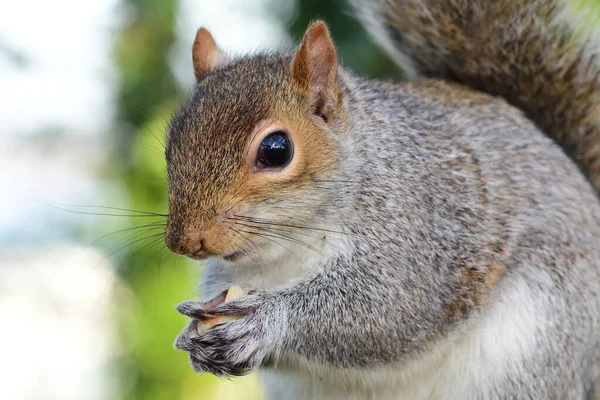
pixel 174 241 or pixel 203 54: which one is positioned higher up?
pixel 203 54

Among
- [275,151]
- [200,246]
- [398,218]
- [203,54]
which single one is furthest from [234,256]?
[203,54]

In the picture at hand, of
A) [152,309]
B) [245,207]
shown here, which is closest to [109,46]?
[152,309]

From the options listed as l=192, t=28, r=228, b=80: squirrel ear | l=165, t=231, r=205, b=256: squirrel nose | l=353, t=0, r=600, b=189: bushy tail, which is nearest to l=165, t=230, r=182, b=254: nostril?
l=165, t=231, r=205, b=256: squirrel nose

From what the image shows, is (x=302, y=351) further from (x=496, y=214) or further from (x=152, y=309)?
(x=152, y=309)

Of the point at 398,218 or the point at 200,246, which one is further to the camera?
the point at 398,218

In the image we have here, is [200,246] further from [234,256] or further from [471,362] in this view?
[471,362]

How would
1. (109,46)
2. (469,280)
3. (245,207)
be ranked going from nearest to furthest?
(245,207), (469,280), (109,46)

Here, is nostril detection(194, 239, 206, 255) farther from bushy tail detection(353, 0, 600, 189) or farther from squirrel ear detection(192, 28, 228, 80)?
bushy tail detection(353, 0, 600, 189)

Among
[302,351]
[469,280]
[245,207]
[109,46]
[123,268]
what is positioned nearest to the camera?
[245,207]
